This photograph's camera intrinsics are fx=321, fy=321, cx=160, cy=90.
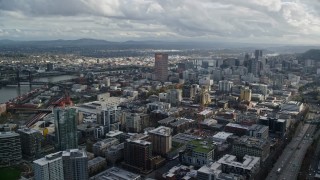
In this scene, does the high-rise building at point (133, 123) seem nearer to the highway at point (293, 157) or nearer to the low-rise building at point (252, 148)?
the low-rise building at point (252, 148)

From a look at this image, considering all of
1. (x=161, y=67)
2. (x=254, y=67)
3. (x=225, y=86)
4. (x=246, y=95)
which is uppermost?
(x=161, y=67)

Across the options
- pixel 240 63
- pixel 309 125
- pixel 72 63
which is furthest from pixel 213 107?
pixel 72 63

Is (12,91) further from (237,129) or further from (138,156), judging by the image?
(237,129)

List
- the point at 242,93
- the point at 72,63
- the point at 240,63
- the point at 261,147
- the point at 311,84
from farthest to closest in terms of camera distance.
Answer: the point at 72,63
the point at 240,63
the point at 311,84
the point at 242,93
the point at 261,147

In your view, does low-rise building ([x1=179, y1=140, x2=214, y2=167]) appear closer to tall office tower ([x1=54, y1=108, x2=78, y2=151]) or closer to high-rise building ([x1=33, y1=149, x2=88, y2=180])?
high-rise building ([x1=33, y1=149, x2=88, y2=180])

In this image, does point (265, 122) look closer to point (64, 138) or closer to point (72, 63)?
point (64, 138)

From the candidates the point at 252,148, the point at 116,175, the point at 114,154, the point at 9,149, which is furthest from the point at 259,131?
the point at 9,149
